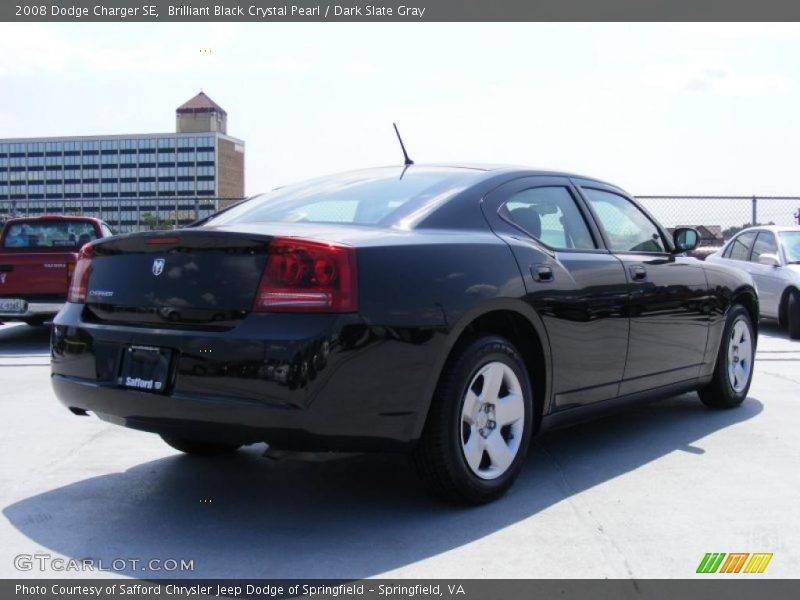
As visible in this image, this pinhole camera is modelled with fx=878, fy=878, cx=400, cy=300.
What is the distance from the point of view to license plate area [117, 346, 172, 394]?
10.8 feet

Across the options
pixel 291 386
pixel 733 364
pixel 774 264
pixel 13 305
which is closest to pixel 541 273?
pixel 291 386

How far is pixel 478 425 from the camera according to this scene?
3.65 metres

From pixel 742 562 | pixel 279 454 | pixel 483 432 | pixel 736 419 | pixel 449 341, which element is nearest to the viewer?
pixel 742 562

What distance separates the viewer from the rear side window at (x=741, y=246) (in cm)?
1159

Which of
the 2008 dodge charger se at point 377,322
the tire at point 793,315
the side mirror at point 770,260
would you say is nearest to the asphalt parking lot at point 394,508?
the 2008 dodge charger se at point 377,322

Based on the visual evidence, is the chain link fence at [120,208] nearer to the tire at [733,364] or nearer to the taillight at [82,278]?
the tire at [733,364]

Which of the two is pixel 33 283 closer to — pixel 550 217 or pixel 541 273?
pixel 550 217

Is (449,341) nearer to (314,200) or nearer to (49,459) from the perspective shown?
(314,200)

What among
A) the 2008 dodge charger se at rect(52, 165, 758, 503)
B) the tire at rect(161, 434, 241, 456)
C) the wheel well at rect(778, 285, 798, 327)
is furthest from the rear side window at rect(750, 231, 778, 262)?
the tire at rect(161, 434, 241, 456)

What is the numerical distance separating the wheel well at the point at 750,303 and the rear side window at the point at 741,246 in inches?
231

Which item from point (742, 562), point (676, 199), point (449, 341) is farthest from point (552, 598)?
point (676, 199)

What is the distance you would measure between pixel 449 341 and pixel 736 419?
293cm

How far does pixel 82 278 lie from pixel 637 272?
2.80 metres

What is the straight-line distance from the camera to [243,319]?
Answer: 3195 millimetres
